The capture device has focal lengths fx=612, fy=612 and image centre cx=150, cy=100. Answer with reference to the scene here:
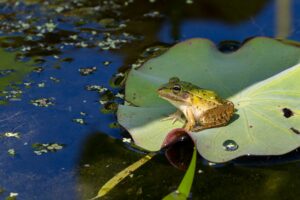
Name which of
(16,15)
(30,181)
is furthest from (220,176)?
(16,15)

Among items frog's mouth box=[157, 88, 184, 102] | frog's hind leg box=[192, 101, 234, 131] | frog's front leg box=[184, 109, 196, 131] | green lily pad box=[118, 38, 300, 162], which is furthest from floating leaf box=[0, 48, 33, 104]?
frog's hind leg box=[192, 101, 234, 131]

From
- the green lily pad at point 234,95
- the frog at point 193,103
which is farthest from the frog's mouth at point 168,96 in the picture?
the green lily pad at point 234,95

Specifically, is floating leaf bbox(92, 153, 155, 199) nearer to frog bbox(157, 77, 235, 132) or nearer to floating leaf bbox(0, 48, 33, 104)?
frog bbox(157, 77, 235, 132)

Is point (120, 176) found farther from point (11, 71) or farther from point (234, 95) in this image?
point (11, 71)

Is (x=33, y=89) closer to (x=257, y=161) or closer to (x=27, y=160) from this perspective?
(x=27, y=160)

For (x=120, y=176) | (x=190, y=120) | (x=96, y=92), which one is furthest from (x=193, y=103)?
(x=96, y=92)

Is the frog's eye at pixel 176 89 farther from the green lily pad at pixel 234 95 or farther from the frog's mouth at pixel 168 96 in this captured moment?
the green lily pad at pixel 234 95
